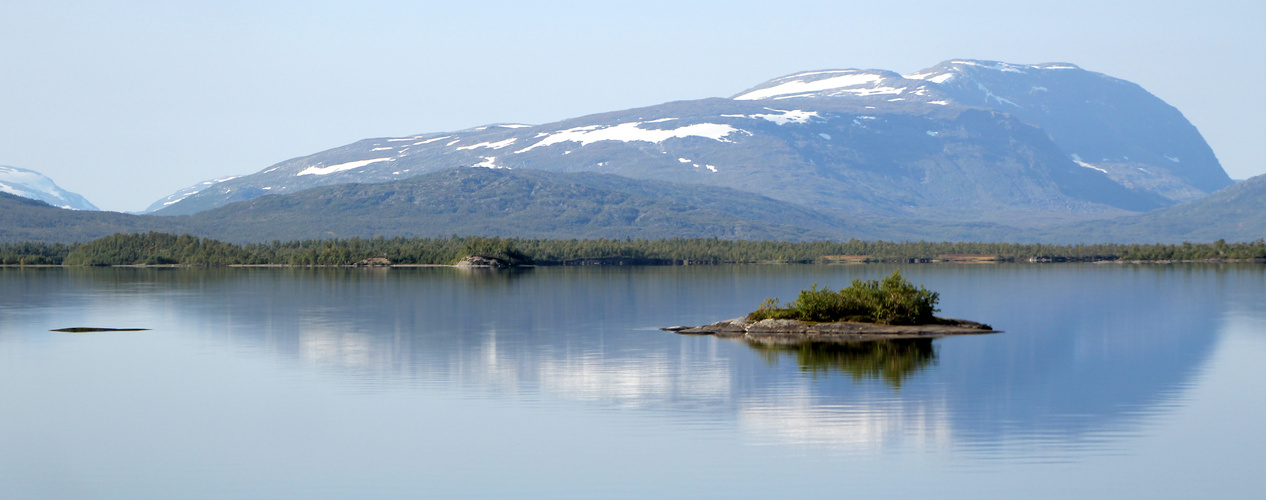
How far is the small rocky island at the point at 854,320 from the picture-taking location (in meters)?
47.8

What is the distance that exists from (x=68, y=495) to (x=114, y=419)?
820 centimetres

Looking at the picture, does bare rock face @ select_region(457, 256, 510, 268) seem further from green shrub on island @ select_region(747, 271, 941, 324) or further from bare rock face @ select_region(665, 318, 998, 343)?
green shrub on island @ select_region(747, 271, 941, 324)

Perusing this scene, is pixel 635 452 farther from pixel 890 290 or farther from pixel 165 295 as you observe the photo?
pixel 165 295

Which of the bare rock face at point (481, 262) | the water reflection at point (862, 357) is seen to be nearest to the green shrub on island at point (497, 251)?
the bare rock face at point (481, 262)

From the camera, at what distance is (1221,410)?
30.9m

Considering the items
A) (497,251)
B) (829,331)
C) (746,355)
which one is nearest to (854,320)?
(829,331)

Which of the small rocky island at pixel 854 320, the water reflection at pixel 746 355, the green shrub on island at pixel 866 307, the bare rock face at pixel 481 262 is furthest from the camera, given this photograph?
the bare rock face at pixel 481 262

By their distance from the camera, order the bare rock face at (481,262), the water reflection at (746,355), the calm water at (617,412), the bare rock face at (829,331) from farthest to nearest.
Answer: the bare rock face at (481,262) < the bare rock face at (829,331) < the water reflection at (746,355) < the calm water at (617,412)

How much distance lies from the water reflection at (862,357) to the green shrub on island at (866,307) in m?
2.74

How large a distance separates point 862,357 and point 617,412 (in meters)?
12.4

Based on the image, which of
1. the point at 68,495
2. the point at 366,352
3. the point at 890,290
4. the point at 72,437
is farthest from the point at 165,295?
the point at 68,495

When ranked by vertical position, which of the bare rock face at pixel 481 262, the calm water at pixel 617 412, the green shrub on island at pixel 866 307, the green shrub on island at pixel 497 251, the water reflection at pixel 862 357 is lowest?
the calm water at pixel 617 412

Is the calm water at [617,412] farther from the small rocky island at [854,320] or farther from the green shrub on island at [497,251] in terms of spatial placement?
the green shrub on island at [497,251]

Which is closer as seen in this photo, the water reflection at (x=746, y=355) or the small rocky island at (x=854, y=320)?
the water reflection at (x=746, y=355)
